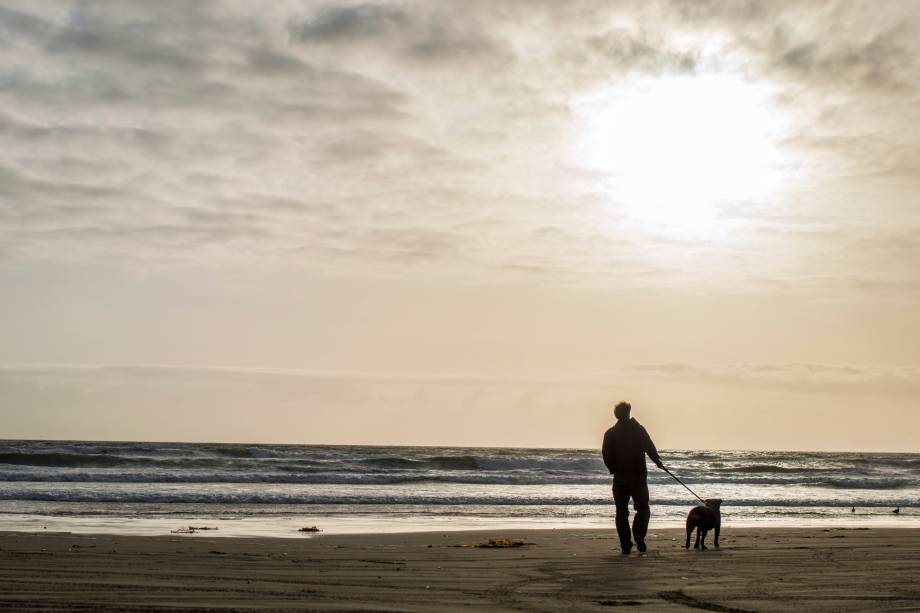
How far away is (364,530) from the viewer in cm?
1373

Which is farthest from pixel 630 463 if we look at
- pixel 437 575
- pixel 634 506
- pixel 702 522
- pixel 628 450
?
pixel 437 575

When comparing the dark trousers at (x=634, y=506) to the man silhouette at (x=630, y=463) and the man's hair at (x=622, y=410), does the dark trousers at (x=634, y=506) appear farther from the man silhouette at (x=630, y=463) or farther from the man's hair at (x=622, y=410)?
the man's hair at (x=622, y=410)

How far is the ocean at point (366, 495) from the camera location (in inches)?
615

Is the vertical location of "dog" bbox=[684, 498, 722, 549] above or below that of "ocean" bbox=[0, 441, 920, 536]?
above

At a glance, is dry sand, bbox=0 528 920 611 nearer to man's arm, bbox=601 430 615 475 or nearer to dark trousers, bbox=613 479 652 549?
dark trousers, bbox=613 479 652 549

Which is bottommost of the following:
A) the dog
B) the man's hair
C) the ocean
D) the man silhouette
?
the ocean

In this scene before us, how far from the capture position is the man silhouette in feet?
→ 33.7

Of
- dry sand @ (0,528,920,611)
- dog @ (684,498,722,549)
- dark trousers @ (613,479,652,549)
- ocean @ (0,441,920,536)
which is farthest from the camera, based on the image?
ocean @ (0,441,920,536)

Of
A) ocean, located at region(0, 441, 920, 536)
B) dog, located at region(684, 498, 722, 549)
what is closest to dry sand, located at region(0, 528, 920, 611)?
dog, located at region(684, 498, 722, 549)

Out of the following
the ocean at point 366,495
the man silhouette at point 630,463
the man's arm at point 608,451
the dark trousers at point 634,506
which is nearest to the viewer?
the dark trousers at point 634,506

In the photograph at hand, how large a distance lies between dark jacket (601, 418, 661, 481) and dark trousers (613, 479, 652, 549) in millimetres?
77

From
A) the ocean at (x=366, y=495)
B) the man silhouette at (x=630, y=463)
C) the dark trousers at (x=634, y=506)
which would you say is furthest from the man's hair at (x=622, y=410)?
the ocean at (x=366, y=495)

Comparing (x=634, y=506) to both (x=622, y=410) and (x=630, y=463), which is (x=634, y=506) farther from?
(x=622, y=410)

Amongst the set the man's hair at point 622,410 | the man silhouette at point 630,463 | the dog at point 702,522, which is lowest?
the dog at point 702,522
